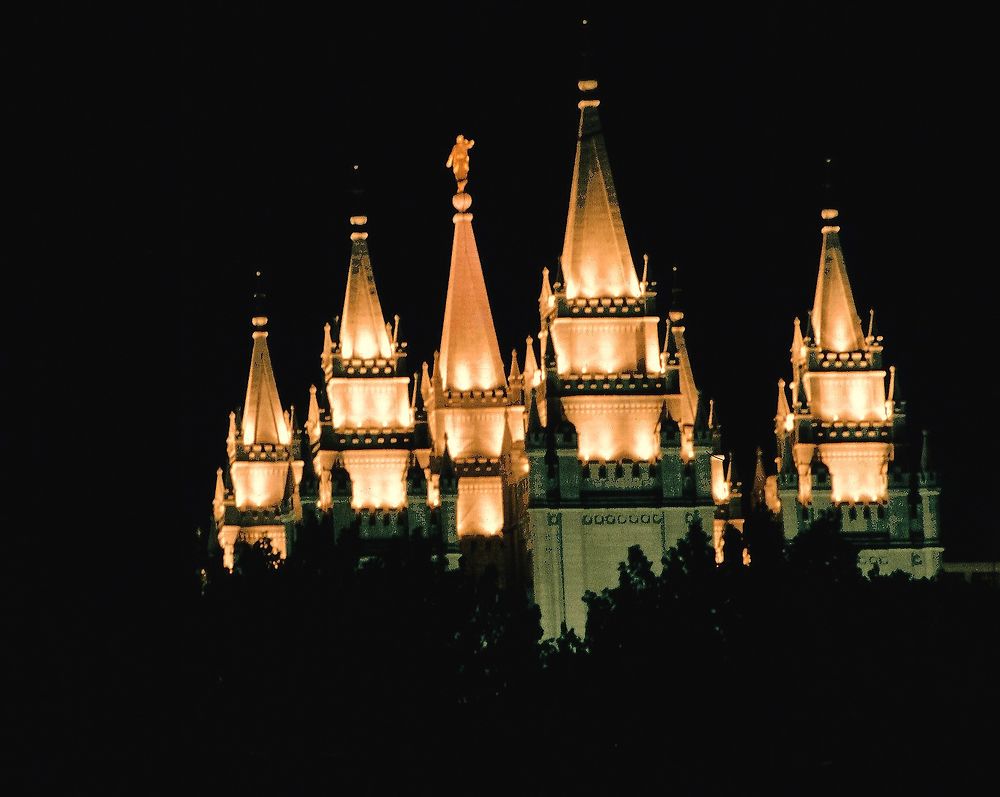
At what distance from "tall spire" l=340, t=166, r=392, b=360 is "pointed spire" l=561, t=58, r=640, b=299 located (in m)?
6.40

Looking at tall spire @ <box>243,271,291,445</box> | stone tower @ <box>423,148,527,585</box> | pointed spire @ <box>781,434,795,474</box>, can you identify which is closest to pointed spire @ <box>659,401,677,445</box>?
stone tower @ <box>423,148,527,585</box>

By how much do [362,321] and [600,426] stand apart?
8.68 m

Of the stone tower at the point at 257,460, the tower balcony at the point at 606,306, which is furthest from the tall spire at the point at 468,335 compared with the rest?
the stone tower at the point at 257,460

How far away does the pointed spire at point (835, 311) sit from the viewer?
78938 mm

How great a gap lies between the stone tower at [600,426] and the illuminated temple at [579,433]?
0.05 meters

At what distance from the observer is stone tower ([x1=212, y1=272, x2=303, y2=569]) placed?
3371 inches

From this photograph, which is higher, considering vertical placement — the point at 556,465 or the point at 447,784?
the point at 556,465

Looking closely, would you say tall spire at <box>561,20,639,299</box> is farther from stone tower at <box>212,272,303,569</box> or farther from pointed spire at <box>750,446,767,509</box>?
stone tower at <box>212,272,303,569</box>

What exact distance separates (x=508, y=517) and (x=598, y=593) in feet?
18.0

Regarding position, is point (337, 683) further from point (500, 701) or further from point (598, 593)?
point (598, 593)

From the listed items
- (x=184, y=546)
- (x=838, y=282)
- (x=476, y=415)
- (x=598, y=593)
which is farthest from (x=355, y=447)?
(x=184, y=546)

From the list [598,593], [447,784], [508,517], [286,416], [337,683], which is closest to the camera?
[447,784]

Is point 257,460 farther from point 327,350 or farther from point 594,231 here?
point 594,231

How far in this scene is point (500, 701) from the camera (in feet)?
186
